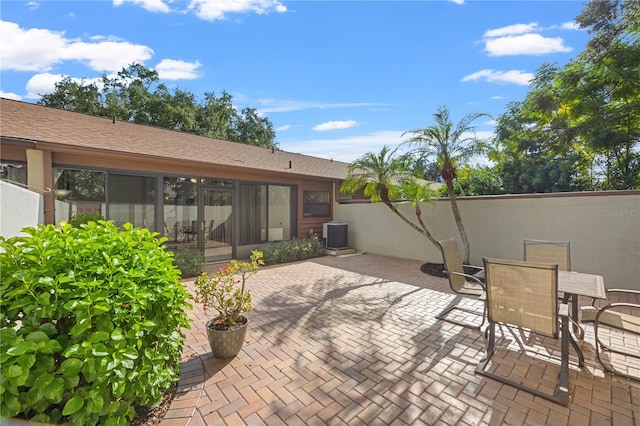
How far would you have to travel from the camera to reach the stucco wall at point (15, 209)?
3.08 meters

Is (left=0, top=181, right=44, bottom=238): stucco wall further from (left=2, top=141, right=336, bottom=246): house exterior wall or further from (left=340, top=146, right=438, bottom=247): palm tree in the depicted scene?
(left=340, top=146, right=438, bottom=247): palm tree

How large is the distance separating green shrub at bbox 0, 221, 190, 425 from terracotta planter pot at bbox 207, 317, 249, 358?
0.83m

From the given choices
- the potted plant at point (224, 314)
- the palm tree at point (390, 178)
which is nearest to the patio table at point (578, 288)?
the potted plant at point (224, 314)

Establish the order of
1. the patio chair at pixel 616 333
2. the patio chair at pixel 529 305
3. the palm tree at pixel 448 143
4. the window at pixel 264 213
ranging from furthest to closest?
the window at pixel 264 213 < the palm tree at pixel 448 143 < the patio chair at pixel 616 333 < the patio chair at pixel 529 305

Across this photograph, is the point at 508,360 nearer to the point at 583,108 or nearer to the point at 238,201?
the point at 238,201

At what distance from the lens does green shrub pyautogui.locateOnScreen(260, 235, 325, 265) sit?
27.9 ft

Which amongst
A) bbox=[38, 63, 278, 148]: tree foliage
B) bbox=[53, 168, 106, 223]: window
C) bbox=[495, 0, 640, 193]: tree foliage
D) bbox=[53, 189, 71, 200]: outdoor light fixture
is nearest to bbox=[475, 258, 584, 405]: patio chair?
bbox=[495, 0, 640, 193]: tree foliage

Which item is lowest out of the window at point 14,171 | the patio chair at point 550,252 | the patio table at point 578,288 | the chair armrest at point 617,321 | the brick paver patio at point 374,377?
the brick paver patio at point 374,377

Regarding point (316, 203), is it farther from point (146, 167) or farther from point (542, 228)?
point (542, 228)

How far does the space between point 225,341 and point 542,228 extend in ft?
24.1

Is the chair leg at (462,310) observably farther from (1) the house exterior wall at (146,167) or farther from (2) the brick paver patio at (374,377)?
(1) the house exterior wall at (146,167)

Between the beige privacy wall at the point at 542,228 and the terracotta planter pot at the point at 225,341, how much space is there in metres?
6.92

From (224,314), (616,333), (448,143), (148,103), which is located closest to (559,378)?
(616,333)

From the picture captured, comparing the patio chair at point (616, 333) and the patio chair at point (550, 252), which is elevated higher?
the patio chair at point (550, 252)
